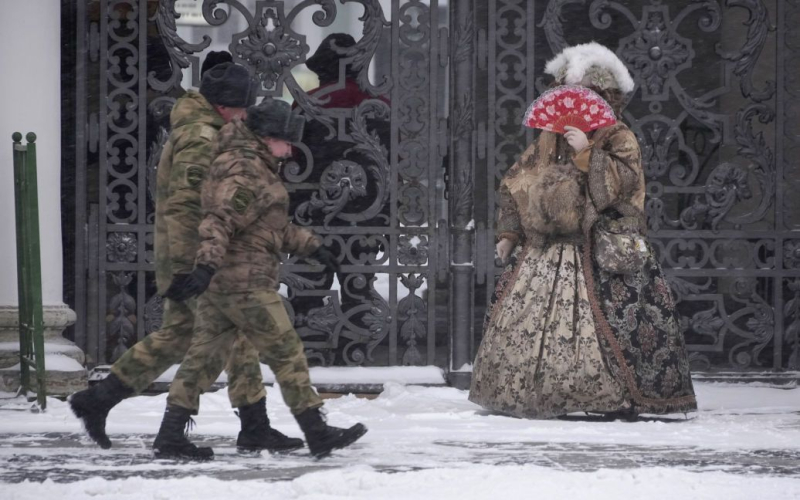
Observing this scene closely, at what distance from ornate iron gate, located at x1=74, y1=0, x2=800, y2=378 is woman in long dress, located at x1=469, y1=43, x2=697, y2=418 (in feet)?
4.68

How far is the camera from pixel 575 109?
25.5 feet

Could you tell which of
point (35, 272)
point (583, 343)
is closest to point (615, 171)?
point (583, 343)

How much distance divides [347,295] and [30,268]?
2.23 m

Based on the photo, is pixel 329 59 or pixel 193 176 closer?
pixel 193 176

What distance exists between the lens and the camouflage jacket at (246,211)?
6281 millimetres

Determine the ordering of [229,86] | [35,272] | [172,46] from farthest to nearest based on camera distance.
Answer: [172,46]
[35,272]
[229,86]

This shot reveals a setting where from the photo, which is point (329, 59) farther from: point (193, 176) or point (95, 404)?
point (95, 404)

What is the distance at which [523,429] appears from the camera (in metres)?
7.51

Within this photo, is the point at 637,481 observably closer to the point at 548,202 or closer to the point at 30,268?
the point at 548,202

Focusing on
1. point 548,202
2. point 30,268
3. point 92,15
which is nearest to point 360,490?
point 548,202

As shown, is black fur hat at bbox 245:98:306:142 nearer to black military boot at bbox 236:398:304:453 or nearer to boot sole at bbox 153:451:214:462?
black military boot at bbox 236:398:304:453

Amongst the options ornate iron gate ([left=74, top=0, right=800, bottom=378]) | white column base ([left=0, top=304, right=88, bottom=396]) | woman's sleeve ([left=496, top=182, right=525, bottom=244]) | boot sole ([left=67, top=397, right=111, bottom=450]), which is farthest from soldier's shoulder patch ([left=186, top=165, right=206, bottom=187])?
ornate iron gate ([left=74, top=0, right=800, bottom=378])

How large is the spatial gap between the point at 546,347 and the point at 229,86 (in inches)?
90.8

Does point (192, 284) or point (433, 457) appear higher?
point (192, 284)
